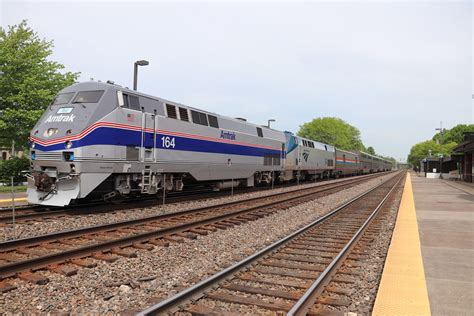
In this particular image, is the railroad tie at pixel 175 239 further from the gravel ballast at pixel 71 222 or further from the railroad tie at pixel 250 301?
the railroad tie at pixel 250 301

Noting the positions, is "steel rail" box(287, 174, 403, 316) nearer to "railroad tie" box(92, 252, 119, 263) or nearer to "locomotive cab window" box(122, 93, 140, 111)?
"railroad tie" box(92, 252, 119, 263)

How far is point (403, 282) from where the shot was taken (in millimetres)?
5410

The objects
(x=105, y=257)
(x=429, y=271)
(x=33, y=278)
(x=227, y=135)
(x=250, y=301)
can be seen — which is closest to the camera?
(x=250, y=301)

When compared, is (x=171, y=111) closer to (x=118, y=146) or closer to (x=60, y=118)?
(x=118, y=146)

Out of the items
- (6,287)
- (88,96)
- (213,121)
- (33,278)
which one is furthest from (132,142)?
(6,287)

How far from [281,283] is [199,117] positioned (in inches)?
409

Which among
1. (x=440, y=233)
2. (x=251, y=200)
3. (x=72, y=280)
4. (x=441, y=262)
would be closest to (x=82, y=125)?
(x=72, y=280)

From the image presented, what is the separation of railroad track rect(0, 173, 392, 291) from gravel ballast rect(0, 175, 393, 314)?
20cm

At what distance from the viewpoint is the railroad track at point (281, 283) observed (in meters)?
4.50

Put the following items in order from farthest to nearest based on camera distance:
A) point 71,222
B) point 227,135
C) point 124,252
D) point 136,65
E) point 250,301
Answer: point 136,65
point 227,135
point 71,222
point 124,252
point 250,301

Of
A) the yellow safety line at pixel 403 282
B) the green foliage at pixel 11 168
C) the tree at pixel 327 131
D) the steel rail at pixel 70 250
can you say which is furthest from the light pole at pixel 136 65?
the tree at pixel 327 131

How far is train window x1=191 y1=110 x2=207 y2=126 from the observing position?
14619 mm

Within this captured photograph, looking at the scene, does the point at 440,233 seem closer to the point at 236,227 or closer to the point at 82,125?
the point at 236,227

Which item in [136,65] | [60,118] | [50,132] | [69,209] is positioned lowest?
[69,209]
